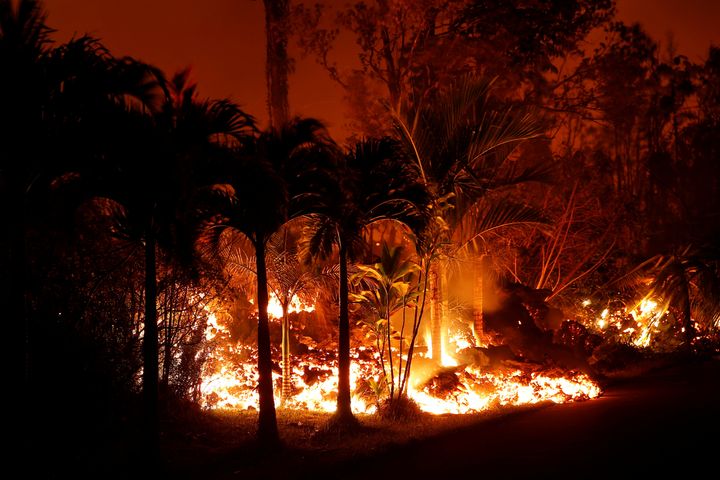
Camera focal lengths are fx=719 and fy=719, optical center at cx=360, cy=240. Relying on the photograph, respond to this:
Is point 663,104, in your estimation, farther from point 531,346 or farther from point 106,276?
point 106,276

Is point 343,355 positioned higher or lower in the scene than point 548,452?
higher

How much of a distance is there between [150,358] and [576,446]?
5.31 metres

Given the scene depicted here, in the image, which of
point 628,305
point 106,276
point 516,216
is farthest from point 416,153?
point 628,305

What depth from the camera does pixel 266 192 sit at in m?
8.91

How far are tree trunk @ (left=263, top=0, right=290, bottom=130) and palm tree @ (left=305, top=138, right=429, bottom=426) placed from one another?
6675mm

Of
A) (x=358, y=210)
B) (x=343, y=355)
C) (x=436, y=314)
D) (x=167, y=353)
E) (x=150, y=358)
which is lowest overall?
(x=150, y=358)

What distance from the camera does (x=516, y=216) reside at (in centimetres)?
1341

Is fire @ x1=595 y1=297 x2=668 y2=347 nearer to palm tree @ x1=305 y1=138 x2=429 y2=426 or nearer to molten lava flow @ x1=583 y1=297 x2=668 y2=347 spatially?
molten lava flow @ x1=583 y1=297 x2=668 y2=347

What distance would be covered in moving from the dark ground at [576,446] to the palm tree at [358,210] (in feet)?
5.89

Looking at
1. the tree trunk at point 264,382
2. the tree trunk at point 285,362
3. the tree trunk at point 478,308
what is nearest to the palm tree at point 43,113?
the tree trunk at point 264,382

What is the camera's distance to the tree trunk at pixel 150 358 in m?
7.73

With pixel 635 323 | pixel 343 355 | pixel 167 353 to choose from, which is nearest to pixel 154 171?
pixel 167 353

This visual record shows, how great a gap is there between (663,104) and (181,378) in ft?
99.8

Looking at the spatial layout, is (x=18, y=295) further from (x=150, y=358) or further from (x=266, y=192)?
(x=266, y=192)
